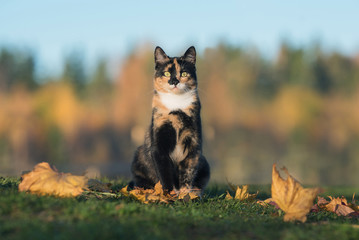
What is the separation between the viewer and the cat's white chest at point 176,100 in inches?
261

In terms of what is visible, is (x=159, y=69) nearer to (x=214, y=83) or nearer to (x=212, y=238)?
(x=212, y=238)

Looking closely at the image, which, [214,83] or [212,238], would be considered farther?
[214,83]

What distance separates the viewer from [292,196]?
16.1ft

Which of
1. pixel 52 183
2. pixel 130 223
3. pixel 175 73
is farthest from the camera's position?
pixel 175 73

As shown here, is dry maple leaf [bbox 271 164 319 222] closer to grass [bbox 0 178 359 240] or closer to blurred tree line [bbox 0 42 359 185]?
grass [bbox 0 178 359 240]

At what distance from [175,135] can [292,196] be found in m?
2.23

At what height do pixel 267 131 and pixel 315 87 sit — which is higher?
pixel 315 87

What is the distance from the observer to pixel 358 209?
19.3 feet

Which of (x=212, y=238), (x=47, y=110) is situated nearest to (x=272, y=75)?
(x=47, y=110)

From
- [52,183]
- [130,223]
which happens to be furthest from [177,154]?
[130,223]

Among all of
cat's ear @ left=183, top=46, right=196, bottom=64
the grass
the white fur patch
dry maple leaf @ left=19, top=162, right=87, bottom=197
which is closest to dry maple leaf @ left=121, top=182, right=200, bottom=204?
the grass

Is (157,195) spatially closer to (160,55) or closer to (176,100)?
(176,100)

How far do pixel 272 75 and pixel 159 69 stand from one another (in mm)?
41496

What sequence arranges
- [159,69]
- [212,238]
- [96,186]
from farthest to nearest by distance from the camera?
[159,69] → [96,186] → [212,238]
